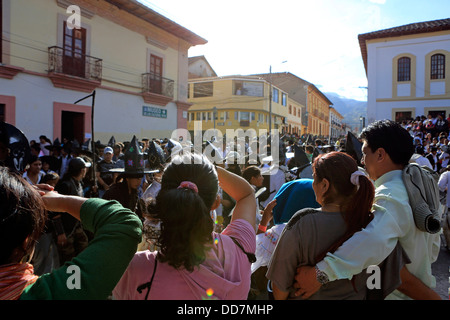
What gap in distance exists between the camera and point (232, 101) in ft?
120

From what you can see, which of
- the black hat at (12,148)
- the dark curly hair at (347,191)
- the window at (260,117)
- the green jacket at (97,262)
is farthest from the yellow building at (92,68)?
the window at (260,117)

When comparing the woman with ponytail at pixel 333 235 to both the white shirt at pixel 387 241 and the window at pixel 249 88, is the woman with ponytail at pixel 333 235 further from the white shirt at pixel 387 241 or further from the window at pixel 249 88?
the window at pixel 249 88

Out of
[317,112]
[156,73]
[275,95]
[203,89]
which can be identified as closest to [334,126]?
[317,112]

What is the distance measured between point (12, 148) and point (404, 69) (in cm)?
2587

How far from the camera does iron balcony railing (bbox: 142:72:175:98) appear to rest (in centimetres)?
1781

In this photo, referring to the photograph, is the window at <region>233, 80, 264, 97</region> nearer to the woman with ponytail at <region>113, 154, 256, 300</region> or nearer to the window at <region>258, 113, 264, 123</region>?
the window at <region>258, 113, 264, 123</region>

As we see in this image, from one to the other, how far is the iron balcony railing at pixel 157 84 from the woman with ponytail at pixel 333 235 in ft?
56.5

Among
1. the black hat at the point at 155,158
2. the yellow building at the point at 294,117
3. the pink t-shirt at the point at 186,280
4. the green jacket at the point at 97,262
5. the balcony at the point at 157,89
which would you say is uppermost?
the yellow building at the point at 294,117

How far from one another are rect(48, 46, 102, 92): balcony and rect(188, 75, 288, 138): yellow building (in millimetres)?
21033

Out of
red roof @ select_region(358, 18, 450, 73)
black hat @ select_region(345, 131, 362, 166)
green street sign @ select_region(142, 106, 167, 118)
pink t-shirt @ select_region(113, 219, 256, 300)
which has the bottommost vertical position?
pink t-shirt @ select_region(113, 219, 256, 300)

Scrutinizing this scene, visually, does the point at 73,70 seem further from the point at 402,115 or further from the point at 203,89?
the point at 203,89

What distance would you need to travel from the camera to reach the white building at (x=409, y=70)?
21875mm

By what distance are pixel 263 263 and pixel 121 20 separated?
55.1ft

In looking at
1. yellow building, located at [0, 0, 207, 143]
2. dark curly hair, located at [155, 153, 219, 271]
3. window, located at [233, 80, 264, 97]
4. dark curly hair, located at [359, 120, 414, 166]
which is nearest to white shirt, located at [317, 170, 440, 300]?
dark curly hair, located at [359, 120, 414, 166]
